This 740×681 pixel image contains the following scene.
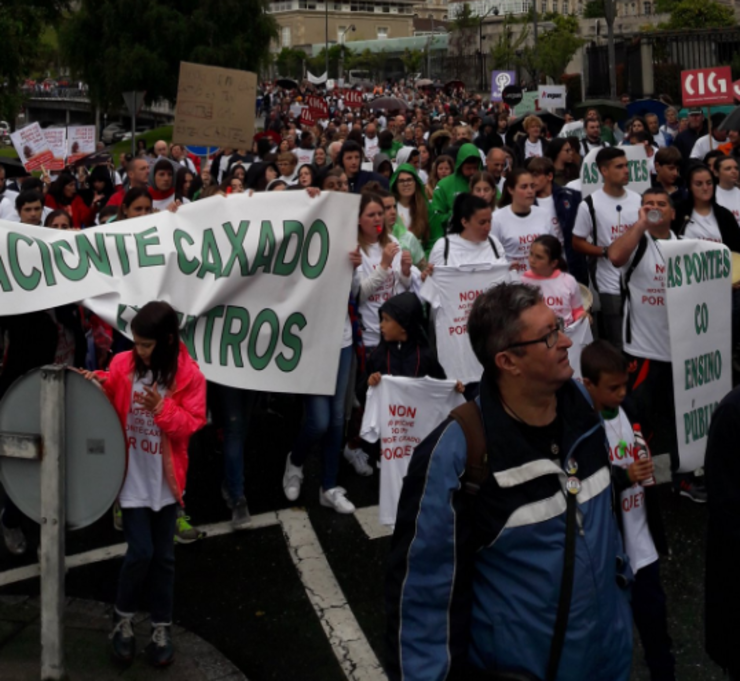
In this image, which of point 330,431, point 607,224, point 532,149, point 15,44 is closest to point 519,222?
point 607,224

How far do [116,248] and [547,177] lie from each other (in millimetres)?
3836

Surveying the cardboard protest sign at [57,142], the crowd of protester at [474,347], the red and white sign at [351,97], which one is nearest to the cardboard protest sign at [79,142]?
the cardboard protest sign at [57,142]

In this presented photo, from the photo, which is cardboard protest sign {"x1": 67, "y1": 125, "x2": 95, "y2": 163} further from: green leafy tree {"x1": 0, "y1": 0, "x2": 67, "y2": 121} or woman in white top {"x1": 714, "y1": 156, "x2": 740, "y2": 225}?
green leafy tree {"x1": 0, "y1": 0, "x2": 67, "y2": 121}

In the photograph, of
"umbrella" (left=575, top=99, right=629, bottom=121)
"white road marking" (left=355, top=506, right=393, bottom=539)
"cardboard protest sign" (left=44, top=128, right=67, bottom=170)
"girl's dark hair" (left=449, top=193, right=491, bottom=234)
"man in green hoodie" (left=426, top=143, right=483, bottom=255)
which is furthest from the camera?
"umbrella" (left=575, top=99, right=629, bottom=121)

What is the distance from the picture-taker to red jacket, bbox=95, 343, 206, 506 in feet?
14.7

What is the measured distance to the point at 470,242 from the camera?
6.91m

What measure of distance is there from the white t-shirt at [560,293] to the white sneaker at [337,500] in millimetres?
1633

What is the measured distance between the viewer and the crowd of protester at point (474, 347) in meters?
2.68

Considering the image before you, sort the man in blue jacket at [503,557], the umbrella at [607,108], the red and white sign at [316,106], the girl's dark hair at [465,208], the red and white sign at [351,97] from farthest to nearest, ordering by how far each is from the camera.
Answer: the red and white sign at [351,97]
the red and white sign at [316,106]
the umbrella at [607,108]
the girl's dark hair at [465,208]
the man in blue jacket at [503,557]

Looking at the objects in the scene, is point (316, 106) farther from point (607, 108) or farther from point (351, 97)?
point (607, 108)

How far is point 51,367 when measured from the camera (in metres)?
4.01

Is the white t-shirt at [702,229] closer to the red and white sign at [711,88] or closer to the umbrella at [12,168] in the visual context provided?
the red and white sign at [711,88]

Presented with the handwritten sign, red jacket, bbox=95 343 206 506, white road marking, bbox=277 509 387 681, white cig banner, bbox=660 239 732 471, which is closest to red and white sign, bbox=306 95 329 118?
the handwritten sign

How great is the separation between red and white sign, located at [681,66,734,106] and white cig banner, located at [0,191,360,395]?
336 inches
